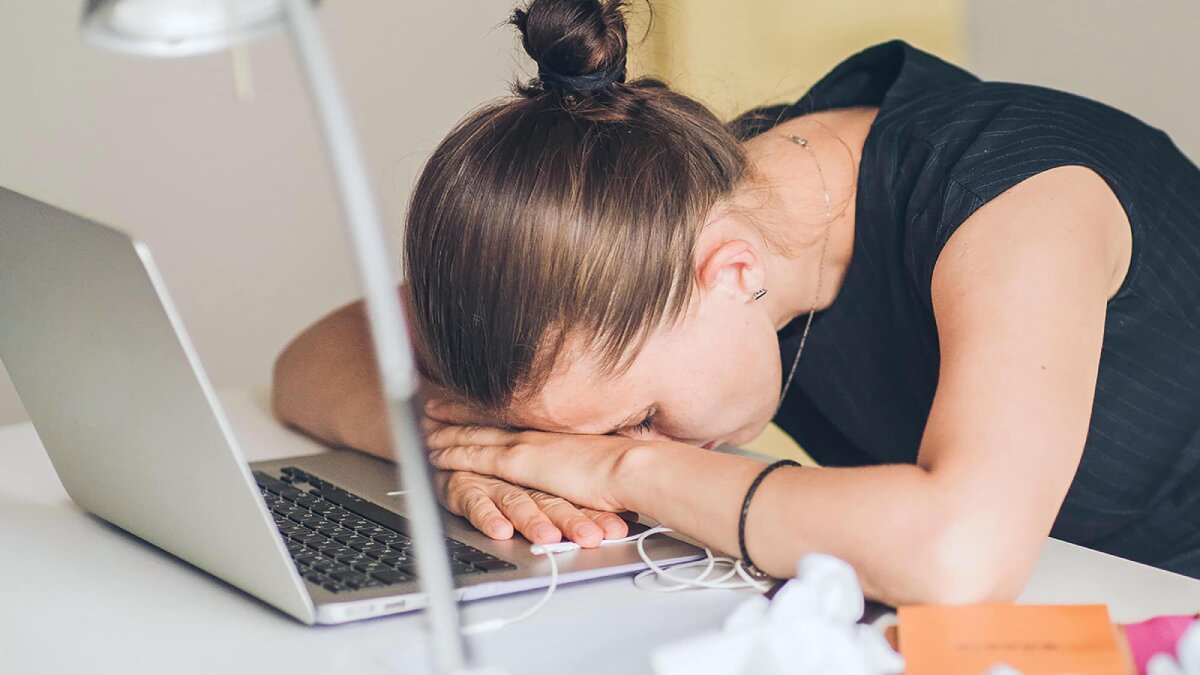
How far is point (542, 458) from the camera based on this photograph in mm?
1025

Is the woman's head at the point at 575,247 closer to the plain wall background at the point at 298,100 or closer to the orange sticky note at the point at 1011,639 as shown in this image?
the orange sticky note at the point at 1011,639

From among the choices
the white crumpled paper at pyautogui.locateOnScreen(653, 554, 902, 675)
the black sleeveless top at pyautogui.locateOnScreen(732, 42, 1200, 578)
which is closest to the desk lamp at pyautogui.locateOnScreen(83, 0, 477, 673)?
the white crumpled paper at pyautogui.locateOnScreen(653, 554, 902, 675)

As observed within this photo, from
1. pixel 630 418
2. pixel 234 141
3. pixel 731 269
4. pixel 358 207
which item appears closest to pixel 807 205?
pixel 731 269

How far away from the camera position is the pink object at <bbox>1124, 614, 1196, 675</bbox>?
69cm

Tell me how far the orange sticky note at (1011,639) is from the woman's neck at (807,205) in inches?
17.6

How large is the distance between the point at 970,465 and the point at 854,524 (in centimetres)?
8

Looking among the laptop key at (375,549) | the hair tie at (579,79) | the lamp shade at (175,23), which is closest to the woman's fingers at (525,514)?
the laptop key at (375,549)

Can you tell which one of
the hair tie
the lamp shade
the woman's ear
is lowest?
the woman's ear

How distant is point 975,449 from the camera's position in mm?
823

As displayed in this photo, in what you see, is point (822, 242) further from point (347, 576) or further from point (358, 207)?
point (358, 207)

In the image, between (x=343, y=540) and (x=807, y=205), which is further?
(x=807, y=205)

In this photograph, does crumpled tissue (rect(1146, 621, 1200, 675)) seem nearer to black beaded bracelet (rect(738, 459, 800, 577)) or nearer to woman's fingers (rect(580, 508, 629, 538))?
black beaded bracelet (rect(738, 459, 800, 577))

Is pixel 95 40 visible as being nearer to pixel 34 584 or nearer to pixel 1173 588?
pixel 34 584

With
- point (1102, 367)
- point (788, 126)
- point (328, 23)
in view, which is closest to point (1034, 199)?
point (1102, 367)
